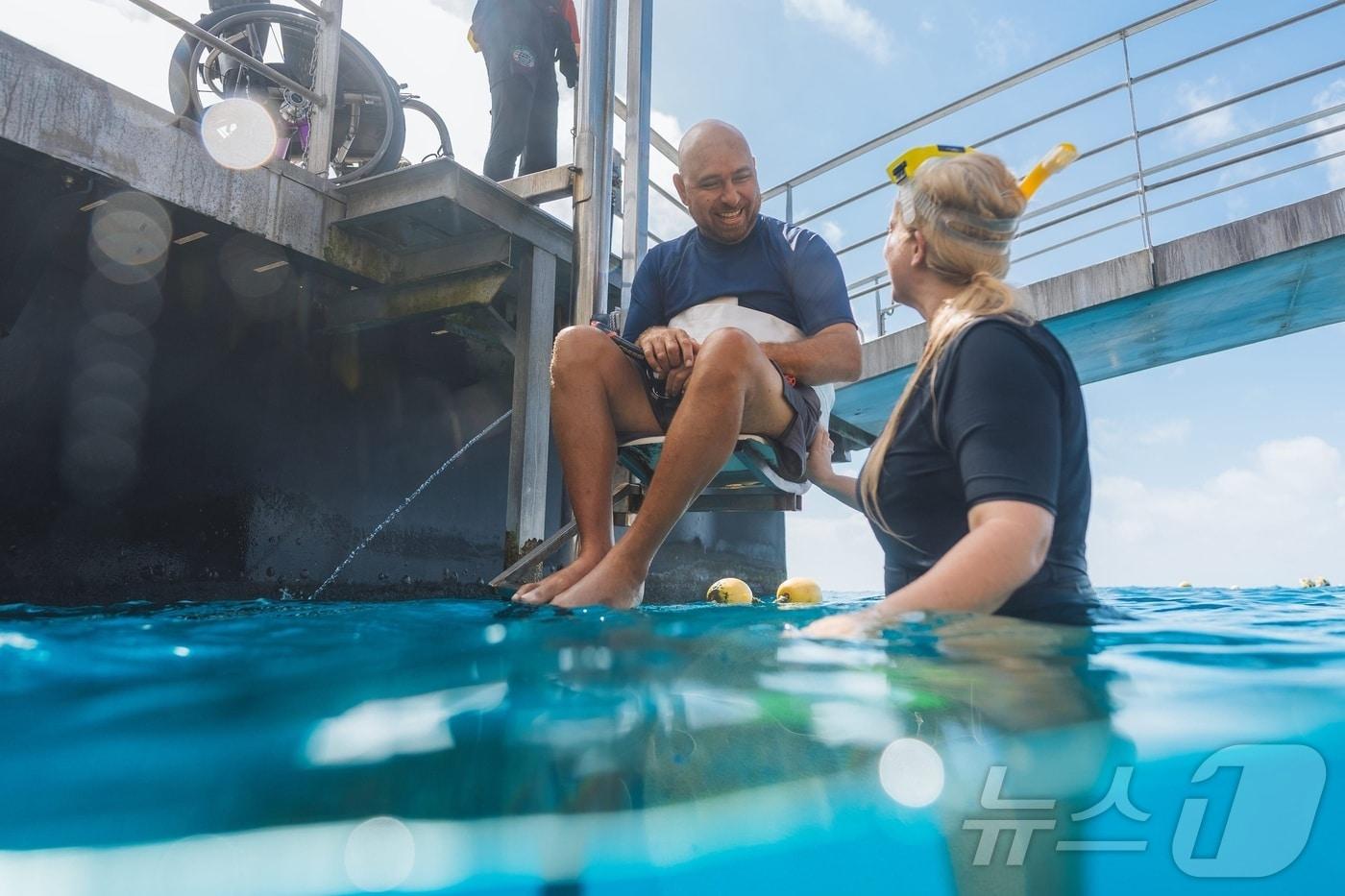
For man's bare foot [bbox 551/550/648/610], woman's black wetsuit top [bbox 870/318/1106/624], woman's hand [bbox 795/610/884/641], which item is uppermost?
woman's black wetsuit top [bbox 870/318/1106/624]

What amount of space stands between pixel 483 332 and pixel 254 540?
4.64 feet

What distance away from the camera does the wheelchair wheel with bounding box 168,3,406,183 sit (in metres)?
3.66

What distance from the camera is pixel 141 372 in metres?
3.11

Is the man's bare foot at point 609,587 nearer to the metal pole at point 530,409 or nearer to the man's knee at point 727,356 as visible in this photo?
the man's knee at point 727,356

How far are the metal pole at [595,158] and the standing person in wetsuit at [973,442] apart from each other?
1.67m

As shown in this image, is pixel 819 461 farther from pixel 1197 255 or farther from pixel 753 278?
pixel 1197 255

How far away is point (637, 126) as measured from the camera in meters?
3.32

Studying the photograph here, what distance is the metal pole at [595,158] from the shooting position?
2932mm

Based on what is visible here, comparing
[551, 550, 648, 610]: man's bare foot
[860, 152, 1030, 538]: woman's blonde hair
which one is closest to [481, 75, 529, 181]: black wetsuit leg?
[551, 550, 648, 610]: man's bare foot

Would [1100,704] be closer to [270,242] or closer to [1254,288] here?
[270,242]

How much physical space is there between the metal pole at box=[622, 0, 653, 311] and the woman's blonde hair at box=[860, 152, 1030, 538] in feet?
6.47

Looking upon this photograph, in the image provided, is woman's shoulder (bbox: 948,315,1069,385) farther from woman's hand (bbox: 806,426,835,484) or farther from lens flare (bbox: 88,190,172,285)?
lens flare (bbox: 88,190,172,285)

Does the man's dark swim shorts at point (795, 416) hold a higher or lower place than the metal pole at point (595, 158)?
lower

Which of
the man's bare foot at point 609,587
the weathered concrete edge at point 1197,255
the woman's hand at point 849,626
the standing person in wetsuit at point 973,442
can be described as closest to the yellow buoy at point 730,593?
the man's bare foot at point 609,587
